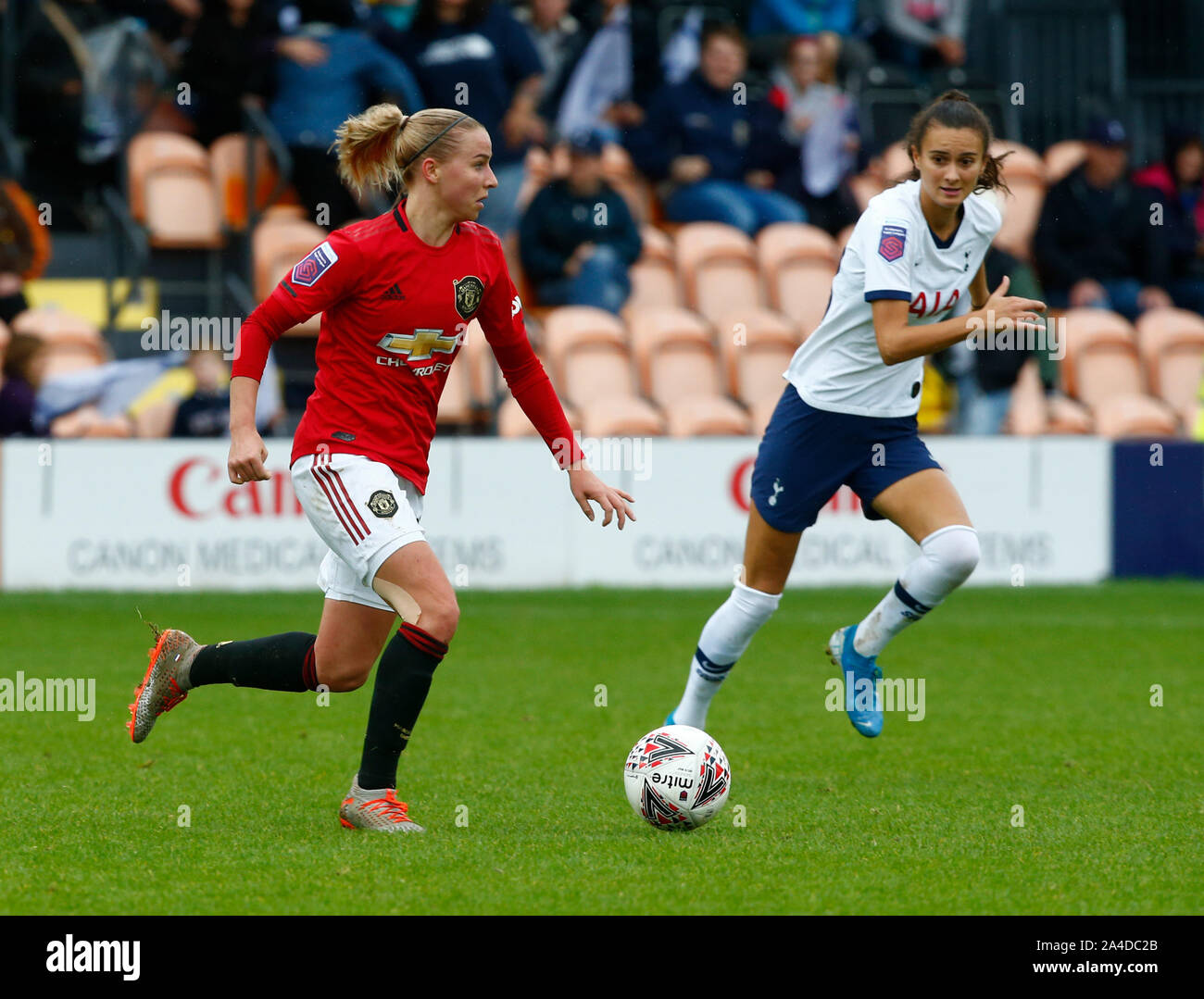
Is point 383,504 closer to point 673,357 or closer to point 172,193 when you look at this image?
point 673,357

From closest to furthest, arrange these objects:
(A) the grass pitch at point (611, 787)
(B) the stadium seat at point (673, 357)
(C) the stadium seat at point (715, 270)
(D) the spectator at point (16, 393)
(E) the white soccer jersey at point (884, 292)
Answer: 1. (A) the grass pitch at point (611, 787)
2. (E) the white soccer jersey at point (884, 292)
3. (D) the spectator at point (16, 393)
4. (B) the stadium seat at point (673, 357)
5. (C) the stadium seat at point (715, 270)

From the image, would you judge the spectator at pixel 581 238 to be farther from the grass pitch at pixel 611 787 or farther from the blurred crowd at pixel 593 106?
the grass pitch at pixel 611 787

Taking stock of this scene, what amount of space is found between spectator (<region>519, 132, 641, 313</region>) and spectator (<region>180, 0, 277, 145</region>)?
8.05 ft

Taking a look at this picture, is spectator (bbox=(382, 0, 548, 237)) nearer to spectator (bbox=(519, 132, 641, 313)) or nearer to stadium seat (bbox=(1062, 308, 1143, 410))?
spectator (bbox=(519, 132, 641, 313))

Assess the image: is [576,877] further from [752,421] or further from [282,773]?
[752,421]

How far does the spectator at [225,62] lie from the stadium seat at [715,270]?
12.8 ft

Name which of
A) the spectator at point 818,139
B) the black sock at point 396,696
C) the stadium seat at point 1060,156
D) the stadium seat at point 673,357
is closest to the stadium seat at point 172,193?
the stadium seat at point 673,357

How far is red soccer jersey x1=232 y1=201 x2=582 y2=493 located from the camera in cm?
526

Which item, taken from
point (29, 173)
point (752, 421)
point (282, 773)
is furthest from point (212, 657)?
point (29, 173)

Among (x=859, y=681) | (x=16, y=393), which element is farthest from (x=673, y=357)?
(x=859, y=681)

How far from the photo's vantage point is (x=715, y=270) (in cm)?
1578

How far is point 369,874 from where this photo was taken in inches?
184

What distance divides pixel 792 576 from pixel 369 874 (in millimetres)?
9100

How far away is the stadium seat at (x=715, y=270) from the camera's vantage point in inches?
619
